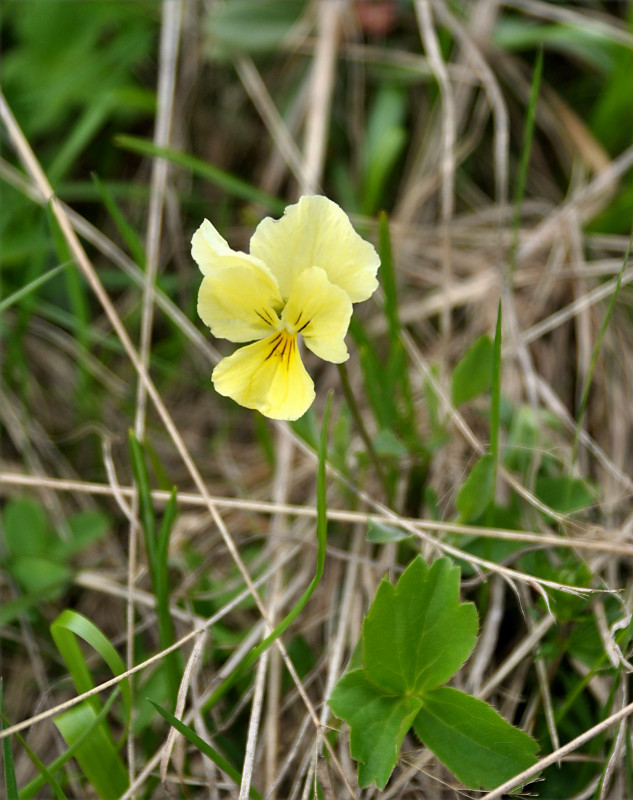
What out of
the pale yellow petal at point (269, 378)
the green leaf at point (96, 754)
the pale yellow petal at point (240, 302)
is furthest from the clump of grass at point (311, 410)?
the pale yellow petal at point (240, 302)

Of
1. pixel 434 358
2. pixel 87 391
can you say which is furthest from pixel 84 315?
pixel 434 358

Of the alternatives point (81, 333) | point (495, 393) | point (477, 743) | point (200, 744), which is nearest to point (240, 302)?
point (495, 393)

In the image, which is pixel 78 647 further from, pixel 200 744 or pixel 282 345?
pixel 282 345

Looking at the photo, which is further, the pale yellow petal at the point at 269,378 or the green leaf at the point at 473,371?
the green leaf at the point at 473,371

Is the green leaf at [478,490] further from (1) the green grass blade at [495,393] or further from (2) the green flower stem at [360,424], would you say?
(2) the green flower stem at [360,424]

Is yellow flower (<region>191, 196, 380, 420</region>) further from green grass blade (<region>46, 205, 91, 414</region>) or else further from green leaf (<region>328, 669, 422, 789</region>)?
green grass blade (<region>46, 205, 91, 414</region>)

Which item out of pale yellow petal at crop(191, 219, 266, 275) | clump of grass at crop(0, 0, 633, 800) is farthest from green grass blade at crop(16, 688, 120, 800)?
pale yellow petal at crop(191, 219, 266, 275)

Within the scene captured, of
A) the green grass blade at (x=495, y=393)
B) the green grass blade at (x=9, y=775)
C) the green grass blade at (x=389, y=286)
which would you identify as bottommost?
the green grass blade at (x=9, y=775)

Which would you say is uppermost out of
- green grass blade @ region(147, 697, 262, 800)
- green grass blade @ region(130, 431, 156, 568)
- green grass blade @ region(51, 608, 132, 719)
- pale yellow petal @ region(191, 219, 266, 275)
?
pale yellow petal @ region(191, 219, 266, 275)
